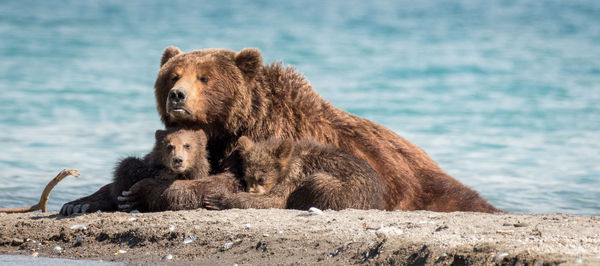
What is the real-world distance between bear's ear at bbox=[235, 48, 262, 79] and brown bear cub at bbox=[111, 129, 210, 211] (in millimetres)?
756

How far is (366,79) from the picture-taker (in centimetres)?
2338

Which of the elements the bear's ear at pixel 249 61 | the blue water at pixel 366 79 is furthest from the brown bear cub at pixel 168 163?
the blue water at pixel 366 79

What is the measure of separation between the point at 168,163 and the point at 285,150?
94 cm

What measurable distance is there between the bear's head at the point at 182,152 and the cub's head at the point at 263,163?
33cm

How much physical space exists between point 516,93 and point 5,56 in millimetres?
14433

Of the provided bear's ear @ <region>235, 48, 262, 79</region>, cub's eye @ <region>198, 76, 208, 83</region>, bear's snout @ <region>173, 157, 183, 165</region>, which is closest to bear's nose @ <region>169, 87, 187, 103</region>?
cub's eye @ <region>198, 76, 208, 83</region>

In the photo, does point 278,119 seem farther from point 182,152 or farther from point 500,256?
point 500,256

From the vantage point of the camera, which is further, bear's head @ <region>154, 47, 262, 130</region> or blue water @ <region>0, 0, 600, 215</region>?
blue water @ <region>0, 0, 600, 215</region>

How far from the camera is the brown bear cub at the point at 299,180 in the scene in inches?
282

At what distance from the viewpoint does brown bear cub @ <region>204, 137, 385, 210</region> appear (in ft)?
23.5

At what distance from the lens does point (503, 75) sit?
23781mm

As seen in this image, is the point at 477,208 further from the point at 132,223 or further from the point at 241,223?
the point at 132,223

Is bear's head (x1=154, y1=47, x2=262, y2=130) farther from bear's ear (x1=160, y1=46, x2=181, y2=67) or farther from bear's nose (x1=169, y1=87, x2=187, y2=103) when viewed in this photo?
bear's ear (x1=160, y1=46, x2=181, y2=67)

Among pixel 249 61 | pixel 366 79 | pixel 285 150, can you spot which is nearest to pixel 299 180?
pixel 285 150
